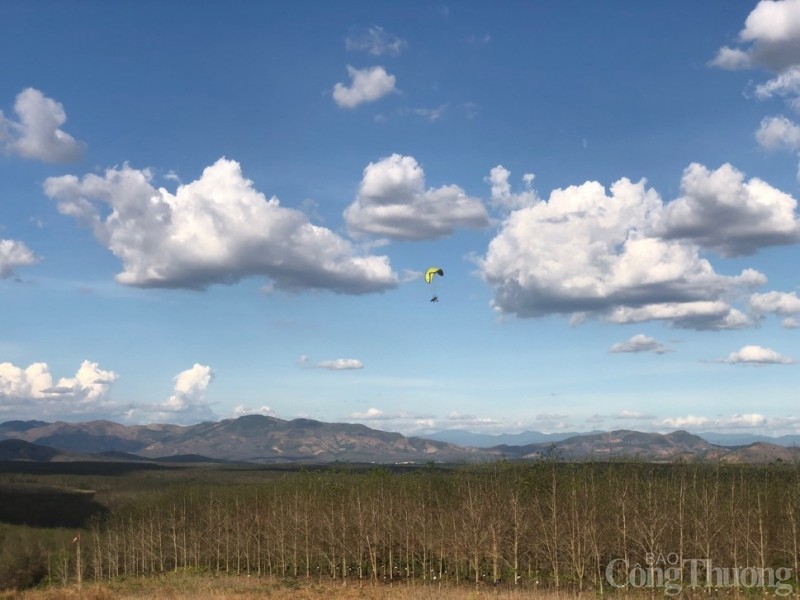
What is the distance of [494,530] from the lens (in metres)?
88.8

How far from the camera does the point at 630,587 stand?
73375 mm

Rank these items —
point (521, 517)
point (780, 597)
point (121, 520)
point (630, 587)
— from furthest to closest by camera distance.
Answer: point (121, 520) → point (521, 517) → point (630, 587) → point (780, 597)

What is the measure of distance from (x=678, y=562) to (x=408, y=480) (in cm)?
5362

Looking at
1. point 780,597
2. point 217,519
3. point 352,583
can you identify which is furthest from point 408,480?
point 780,597

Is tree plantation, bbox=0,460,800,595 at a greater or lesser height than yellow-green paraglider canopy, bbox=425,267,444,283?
lesser

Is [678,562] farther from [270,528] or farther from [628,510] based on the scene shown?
[270,528]

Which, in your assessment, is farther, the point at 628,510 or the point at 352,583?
the point at 352,583

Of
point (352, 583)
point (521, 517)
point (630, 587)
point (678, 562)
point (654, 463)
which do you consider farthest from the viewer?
point (654, 463)

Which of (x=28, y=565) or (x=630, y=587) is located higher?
(x=630, y=587)

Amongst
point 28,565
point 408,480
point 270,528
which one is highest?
point 408,480

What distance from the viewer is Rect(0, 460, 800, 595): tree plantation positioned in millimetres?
78188

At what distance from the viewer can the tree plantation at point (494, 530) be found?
78.2 m

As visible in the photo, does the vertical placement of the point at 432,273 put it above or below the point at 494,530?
above

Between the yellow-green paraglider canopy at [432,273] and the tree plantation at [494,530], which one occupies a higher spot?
the yellow-green paraglider canopy at [432,273]
